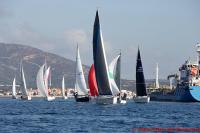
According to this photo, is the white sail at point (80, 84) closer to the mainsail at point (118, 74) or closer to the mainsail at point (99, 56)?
the mainsail at point (118, 74)

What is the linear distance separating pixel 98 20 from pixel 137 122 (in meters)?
40.4

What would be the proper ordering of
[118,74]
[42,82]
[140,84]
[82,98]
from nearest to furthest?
1. [118,74]
2. [82,98]
3. [140,84]
4. [42,82]

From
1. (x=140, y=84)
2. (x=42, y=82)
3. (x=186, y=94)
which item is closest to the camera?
(x=140, y=84)

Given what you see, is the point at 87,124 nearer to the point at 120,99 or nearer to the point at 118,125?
the point at 118,125

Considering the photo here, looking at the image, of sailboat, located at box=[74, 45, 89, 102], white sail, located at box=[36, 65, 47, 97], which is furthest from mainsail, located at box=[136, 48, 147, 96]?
white sail, located at box=[36, 65, 47, 97]

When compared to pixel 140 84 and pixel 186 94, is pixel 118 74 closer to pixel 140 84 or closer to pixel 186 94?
pixel 140 84

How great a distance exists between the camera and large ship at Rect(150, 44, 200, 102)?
166375 millimetres

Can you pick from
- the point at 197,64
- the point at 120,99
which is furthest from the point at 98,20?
the point at 197,64

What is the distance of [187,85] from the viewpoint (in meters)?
171

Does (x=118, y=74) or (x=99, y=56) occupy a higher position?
(x=99, y=56)

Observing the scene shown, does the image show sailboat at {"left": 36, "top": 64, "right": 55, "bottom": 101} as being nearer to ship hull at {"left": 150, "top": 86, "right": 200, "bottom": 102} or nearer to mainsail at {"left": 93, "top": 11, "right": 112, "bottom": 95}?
ship hull at {"left": 150, "top": 86, "right": 200, "bottom": 102}

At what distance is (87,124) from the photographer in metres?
65.5

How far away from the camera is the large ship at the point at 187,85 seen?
166375 millimetres

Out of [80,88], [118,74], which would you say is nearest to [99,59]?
[118,74]
